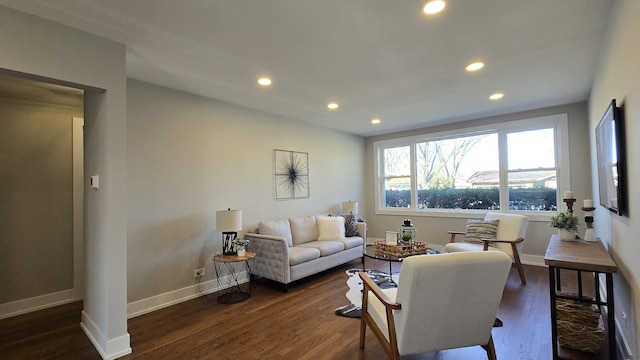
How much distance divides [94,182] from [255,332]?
6.34 ft

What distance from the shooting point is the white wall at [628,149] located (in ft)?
5.54

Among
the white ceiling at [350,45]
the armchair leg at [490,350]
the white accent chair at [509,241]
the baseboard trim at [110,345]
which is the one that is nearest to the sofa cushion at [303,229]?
the white ceiling at [350,45]

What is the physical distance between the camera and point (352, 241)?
4.89 meters

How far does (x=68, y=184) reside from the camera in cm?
371

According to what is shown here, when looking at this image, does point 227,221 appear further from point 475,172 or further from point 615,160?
point 475,172

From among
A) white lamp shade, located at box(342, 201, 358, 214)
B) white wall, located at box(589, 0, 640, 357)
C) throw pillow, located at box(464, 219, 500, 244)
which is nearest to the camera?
white wall, located at box(589, 0, 640, 357)

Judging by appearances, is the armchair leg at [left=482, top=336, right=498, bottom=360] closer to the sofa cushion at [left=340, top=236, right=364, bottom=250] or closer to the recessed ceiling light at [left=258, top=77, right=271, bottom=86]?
the sofa cushion at [left=340, top=236, right=364, bottom=250]

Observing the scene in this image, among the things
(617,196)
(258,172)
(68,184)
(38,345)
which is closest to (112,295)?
(38,345)

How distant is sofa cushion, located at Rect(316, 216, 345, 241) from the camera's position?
16.1ft

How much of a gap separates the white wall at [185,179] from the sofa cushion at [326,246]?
0.73 m

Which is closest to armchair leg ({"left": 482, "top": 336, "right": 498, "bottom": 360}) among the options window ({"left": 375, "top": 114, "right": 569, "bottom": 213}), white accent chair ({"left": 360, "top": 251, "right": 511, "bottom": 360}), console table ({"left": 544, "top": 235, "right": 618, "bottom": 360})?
white accent chair ({"left": 360, "top": 251, "right": 511, "bottom": 360})

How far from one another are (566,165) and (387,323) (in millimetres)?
4377

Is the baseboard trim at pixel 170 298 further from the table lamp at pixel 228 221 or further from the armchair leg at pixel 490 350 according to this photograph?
the armchair leg at pixel 490 350

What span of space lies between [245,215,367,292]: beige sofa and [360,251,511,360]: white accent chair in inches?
81.1
